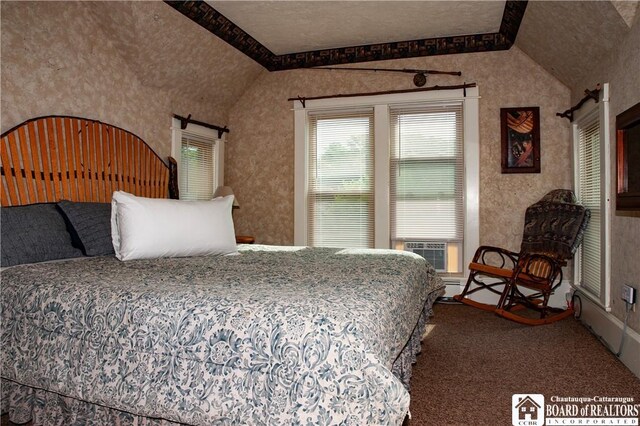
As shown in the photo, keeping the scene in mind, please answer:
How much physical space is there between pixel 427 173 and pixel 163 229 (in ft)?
9.40

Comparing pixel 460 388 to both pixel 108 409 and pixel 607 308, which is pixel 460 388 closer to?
pixel 607 308

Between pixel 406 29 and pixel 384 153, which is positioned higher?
pixel 406 29

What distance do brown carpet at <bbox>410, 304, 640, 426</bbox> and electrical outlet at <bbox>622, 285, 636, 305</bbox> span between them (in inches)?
15.3

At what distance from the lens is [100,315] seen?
1.64m

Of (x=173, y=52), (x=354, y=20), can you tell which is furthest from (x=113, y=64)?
(x=354, y=20)

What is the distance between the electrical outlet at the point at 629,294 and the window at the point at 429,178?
1.78 metres

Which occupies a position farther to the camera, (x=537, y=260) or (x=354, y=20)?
(x=354, y=20)

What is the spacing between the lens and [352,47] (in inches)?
180

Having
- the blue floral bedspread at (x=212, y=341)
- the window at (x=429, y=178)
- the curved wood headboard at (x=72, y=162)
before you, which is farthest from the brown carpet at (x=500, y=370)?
the curved wood headboard at (x=72, y=162)

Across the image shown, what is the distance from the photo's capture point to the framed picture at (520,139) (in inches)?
165

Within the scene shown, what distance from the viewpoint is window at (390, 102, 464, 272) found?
175 inches

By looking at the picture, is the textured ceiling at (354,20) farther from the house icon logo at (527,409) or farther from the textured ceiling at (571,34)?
the house icon logo at (527,409)

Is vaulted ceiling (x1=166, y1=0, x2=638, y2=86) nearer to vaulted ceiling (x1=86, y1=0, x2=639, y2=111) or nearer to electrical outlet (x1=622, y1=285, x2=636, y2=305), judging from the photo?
vaulted ceiling (x1=86, y1=0, x2=639, y2=111)

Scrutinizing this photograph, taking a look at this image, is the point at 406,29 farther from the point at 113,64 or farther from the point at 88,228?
the point at 88,228
